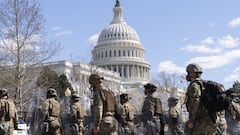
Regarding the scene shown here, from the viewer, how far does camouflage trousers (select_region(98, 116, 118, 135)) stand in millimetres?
7676

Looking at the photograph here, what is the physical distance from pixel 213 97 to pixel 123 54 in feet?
361

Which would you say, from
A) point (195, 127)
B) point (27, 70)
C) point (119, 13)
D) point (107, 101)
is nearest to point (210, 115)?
point (195, 127)

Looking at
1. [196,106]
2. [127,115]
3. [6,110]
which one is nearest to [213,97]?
[196,106]

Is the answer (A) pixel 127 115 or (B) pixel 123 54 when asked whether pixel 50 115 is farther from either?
(B) pixel 123 54

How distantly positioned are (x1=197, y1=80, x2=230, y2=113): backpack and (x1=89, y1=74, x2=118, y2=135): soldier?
5.04 ft

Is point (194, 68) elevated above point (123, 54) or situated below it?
below

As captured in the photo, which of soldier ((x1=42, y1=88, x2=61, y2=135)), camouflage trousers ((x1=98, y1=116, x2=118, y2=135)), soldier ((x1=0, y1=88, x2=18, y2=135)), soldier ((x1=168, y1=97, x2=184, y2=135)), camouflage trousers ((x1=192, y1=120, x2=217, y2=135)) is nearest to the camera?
camouflage trousers ((x1=192, y1=120, x2=217, y2=135))

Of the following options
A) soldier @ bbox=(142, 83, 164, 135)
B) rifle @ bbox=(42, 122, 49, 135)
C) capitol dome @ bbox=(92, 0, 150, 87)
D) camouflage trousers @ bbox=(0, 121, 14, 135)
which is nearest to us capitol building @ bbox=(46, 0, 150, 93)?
capitol dome @ bbox=(92, 0, 150, 87)

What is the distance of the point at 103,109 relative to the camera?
782 centimetres

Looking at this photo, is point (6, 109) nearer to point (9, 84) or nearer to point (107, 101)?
point (107, 101)

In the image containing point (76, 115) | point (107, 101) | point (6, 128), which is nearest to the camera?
point (107, 101)

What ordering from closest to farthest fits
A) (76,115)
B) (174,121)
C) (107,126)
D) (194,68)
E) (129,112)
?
1. (194,68)
2. (107,126)
3. (129,112)
4. (174,121)
5. (76,115)

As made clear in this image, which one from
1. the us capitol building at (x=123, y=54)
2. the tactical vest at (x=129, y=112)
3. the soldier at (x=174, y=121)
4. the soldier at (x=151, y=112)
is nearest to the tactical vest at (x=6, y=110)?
the tactical vest at (x=129, y=112)

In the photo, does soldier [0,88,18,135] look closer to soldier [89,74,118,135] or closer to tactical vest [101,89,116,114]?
soldier [89,74,118,135]
